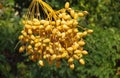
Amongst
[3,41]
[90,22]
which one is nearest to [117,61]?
[90,22]

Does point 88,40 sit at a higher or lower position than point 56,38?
lower

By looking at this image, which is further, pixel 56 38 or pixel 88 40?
pixel 88 40

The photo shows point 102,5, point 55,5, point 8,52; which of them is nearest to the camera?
point 55,5

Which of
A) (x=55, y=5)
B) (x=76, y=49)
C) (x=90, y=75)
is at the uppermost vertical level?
(x=76, y=49)

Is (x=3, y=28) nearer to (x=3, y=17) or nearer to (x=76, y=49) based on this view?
(x=3, y=17)

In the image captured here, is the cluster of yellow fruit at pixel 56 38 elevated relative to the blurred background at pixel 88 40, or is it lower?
elevated

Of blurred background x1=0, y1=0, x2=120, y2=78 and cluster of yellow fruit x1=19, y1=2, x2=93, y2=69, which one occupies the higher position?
cluster of yellow fruit x1=19, y1=2, x2=93, y2=69

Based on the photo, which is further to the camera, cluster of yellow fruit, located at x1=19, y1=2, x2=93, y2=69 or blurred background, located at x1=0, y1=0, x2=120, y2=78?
blurred background, located at x1=0, y1=0, x2=120, y2=78

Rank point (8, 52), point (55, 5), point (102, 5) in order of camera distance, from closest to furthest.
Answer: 1. point (55, 5)
2. point (102, 5)
3. point (8, 52)
